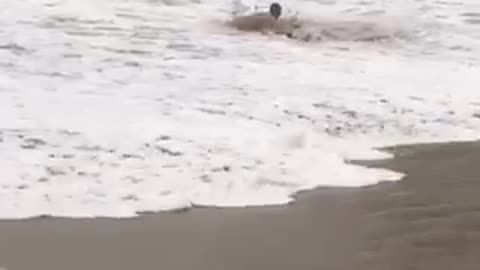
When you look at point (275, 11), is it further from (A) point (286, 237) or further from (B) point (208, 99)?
(A) point (286, 237)

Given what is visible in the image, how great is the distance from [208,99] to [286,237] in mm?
3872

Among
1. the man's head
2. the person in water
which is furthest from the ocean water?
the man's head

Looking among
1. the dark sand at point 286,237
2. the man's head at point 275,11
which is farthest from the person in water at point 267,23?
the dark sand at point 286,237

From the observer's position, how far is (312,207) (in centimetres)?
639

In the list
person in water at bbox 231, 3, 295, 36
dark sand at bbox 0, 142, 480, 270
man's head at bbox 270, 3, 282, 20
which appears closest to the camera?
dark sand at bbox 0, 142, 480, 270

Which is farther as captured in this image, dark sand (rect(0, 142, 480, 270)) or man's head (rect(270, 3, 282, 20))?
man's head (rect(270, 3, 282, 20))

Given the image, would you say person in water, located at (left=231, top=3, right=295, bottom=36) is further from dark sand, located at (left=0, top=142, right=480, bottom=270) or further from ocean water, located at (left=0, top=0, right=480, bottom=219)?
dark sand, located at (left=0, top=142, right=480, bottom=270)

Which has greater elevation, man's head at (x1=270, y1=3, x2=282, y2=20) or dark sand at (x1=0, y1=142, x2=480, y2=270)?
man's head at (x1=270, y1=3, x2=282, y2=20)

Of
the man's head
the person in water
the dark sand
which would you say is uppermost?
the man's head

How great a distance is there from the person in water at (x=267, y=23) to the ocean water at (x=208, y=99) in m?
0.29

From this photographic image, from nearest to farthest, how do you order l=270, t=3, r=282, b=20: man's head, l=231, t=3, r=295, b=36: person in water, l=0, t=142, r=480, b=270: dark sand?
l=0, t=142, r=480, b=270: dark sand → l=231, t=3, r=295, b=36: person in water → l=270, t=3, r=282, b=20: man's head

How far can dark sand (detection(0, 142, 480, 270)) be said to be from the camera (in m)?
5.29

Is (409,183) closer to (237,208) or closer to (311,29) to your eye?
(237,208)

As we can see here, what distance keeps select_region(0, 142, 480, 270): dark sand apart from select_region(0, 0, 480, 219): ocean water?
288 mm
